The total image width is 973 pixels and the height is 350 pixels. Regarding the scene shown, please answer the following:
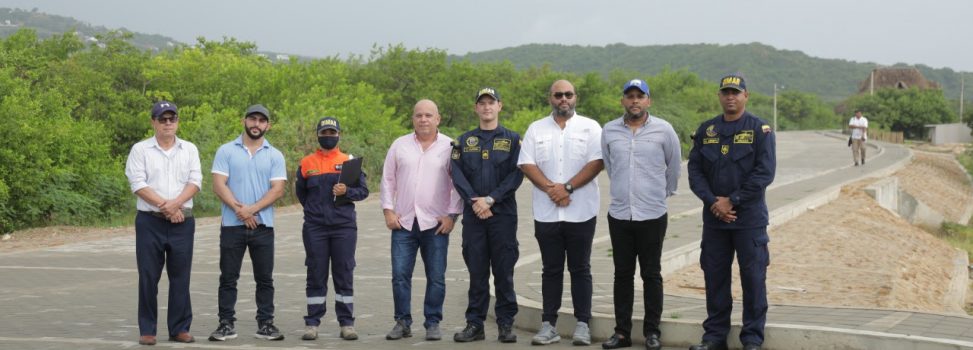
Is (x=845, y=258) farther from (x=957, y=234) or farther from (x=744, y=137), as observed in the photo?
(x=957, y=234)

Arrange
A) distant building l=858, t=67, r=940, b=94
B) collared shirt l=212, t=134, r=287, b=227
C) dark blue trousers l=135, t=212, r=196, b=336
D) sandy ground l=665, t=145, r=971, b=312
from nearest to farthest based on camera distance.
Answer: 1. dark blue trousers l=135, t=212, r=196, b=336
2. collared shirt l=212, t=134, r=287, b=227
3. sandy ground l=665, t=145, r=971, b=312
4. distant building l=858, t=67, r=940, b=94

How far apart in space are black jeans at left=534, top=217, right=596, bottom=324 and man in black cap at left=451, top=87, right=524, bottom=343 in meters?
0.27

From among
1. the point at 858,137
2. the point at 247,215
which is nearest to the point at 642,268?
the point at 247,215

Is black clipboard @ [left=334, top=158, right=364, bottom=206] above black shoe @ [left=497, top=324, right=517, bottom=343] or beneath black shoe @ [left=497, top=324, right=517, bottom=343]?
above

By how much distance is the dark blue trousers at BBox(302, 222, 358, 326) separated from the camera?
29.1ft

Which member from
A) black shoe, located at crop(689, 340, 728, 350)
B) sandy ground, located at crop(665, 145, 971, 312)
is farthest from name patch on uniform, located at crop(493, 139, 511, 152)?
sandy ground, located at crop(665, 145, 971, 312)

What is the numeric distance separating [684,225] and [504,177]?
10.1 m

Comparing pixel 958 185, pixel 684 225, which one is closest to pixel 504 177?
pixel 684 225

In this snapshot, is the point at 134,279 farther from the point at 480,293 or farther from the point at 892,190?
the point at 892,190

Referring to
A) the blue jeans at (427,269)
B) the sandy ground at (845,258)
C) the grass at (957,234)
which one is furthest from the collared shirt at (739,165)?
the grass at (957,234)

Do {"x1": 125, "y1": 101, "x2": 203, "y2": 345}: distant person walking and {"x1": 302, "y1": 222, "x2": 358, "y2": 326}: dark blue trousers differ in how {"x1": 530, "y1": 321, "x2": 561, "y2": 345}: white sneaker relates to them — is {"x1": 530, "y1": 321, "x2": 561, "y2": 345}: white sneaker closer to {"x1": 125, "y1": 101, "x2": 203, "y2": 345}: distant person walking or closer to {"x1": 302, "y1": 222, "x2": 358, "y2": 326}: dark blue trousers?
{"x1": 302, "y1": 222, "x2": 358, "y2": 326}: dark blue trousers

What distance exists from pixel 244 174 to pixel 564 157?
96.2 inches

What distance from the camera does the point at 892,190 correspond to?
107 ft

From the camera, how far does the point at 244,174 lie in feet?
29.0
